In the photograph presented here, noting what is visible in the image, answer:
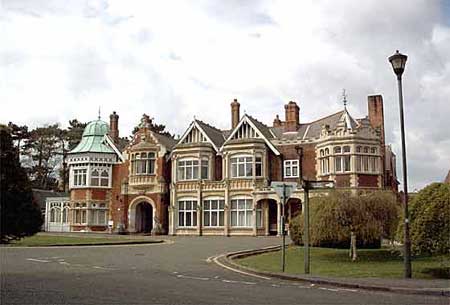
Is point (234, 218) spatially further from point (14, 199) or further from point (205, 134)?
point (14, 199)

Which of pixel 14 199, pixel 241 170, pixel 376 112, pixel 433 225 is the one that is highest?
pixel 376 112

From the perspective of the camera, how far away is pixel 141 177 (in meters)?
54.2

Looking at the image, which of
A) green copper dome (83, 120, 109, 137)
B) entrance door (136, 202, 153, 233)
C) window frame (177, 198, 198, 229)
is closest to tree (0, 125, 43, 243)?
window frame (177, 198, 198, 229)

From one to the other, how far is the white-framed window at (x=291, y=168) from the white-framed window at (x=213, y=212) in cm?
621

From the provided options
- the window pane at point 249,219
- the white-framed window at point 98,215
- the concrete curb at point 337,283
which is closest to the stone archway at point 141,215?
the white-framed window at point 98,215

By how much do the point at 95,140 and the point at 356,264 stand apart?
4169cm

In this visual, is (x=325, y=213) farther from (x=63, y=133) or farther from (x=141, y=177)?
(x=63, y=133)

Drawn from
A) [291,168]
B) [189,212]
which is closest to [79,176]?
[189,212]

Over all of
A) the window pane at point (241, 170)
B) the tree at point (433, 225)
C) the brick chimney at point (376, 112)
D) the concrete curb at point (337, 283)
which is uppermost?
the brick chimney at point (376, 112)

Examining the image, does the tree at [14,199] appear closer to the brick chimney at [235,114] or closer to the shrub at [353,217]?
the shrub at [353,217]

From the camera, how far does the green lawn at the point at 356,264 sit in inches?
708

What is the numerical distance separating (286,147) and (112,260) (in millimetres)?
30088

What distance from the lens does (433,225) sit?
18.0 m

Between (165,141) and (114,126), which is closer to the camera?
(165,141)
